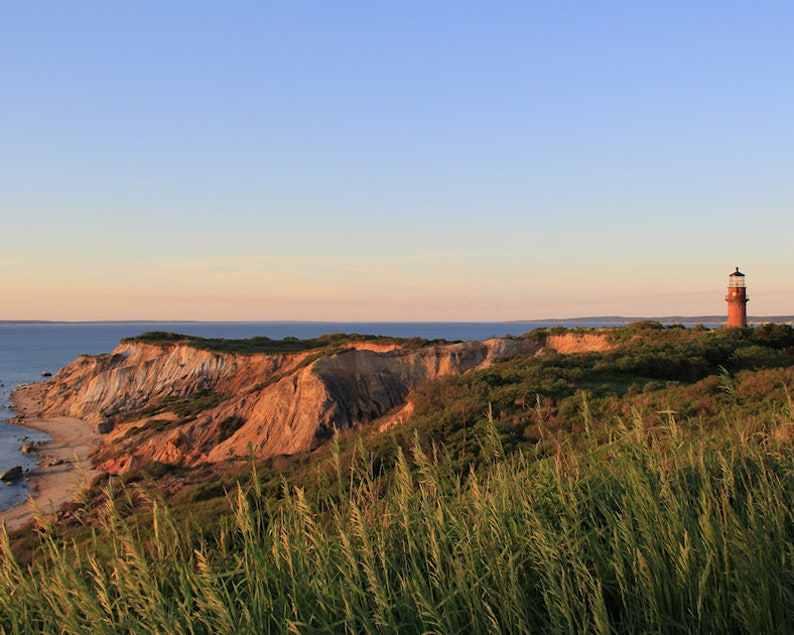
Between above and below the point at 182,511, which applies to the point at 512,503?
above

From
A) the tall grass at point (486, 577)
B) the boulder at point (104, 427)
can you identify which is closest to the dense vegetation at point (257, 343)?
the boulder at point (104, 427)

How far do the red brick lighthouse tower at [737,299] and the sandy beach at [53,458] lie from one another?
44440 mm

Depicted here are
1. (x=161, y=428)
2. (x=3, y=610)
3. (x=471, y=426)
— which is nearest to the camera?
(x=3, y=610)

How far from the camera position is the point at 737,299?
44.2 meters

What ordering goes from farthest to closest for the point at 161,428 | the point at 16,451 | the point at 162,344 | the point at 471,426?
the point at 162,344, the point at 16,451, the point at 161,428, the point at 471,426

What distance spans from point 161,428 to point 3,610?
127 feet

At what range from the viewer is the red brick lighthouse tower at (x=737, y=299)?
44.1m

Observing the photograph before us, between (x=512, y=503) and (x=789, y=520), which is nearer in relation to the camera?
(x=789, y=520)

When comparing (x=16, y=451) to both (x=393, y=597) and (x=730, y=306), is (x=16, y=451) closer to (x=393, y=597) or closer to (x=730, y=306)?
(x=393, y=597)

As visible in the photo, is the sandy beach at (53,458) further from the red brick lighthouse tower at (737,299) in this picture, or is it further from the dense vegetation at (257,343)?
the red brick lighthouse tower at (737,299)

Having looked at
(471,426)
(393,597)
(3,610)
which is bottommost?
(471,426)

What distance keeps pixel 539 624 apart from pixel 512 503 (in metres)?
1.11

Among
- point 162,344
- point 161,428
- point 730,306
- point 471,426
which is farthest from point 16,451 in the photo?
point 730,306

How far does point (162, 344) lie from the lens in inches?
2496
